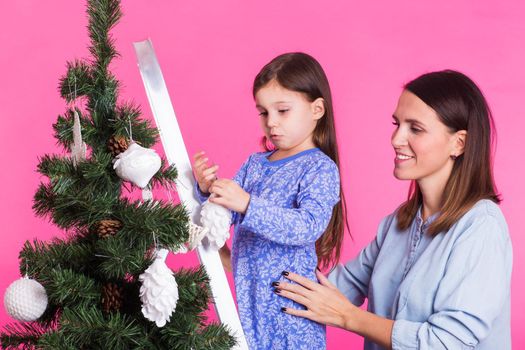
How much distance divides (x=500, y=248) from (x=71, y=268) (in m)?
0.92

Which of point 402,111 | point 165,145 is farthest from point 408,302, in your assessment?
point 165,145

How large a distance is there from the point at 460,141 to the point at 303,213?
43cm

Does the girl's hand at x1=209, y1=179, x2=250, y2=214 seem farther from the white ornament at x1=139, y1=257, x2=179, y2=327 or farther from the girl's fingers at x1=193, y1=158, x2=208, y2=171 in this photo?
the white ornament at x1=139, y1=257, x2=179, y2=327

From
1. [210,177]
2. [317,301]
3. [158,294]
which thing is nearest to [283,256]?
[317,301]

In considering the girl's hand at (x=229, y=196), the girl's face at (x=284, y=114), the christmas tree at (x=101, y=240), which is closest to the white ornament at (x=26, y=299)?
the christmas tree at (x=101, y=240)

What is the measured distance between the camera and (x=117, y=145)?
1088 millimetres

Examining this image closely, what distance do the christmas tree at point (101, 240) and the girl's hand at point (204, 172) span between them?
0.32 meters

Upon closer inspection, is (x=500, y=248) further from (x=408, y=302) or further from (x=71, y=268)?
(x=71, y=268)

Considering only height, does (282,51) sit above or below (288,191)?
above

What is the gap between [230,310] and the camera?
1.16m

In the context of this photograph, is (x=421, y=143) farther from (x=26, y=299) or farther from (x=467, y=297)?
(x=26, y=299)

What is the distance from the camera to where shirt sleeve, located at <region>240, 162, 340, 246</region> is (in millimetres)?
1389

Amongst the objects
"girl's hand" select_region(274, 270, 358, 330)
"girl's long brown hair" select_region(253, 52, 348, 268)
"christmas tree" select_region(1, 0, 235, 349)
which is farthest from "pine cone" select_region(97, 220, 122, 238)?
"girl's long brown hair" select_region(253, 52, 348, 268)

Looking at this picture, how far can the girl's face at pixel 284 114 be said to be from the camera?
5.26ft
